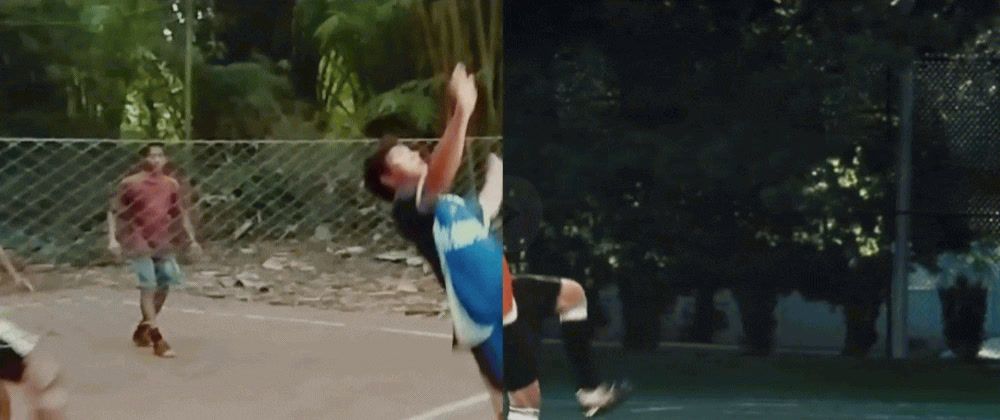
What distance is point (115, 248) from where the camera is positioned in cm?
493

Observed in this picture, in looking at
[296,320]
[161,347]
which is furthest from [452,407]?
[161,347]

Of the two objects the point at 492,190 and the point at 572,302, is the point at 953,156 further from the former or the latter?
the point at 492,190

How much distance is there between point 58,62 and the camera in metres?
4.96

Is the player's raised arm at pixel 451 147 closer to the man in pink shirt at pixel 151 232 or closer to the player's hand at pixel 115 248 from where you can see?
the man in pink shirt at pixel 151 232

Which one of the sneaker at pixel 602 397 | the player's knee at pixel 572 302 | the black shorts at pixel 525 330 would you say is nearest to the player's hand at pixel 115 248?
the black shorts at pixel 525 330

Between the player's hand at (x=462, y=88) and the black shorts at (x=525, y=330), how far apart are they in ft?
2.18

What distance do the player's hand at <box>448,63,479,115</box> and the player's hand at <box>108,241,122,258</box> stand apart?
44.7 inches

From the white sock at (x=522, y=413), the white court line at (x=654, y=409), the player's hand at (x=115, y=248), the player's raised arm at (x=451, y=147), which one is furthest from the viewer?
the white court line at (x=654, y=409)

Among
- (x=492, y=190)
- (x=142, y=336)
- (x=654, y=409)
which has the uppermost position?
(x=492, y=190)

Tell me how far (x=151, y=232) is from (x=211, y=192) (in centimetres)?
22

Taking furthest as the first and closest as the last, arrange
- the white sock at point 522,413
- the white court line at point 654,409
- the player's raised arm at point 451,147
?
1. the white court line at point 654,409
2. the white sock at point 522,413
3. the player's raised arm at point 451,147

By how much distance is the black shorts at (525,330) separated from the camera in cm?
540

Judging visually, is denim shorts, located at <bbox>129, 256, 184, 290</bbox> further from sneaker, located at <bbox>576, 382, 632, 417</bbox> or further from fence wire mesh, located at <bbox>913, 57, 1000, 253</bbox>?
fence wire mesh, located at <bbox>913, 57, 1000, 253</bbox>

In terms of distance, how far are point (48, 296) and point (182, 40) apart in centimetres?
90
